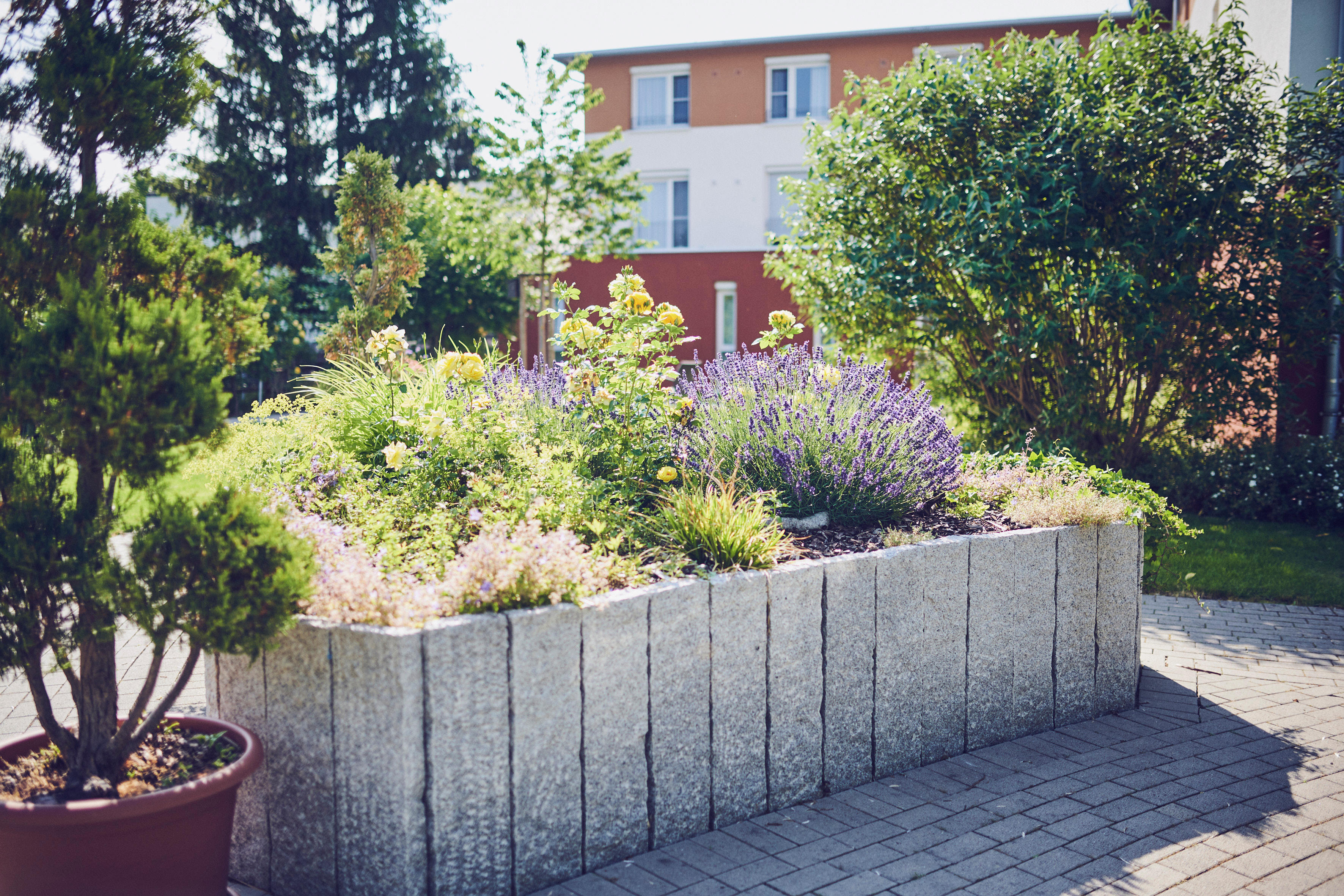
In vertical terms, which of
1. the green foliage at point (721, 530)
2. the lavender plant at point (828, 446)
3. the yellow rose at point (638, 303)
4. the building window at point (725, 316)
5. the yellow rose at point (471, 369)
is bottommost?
the green foliage at point (721, 530)

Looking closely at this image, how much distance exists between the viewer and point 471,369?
470 cm

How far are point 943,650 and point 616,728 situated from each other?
1.64 meters

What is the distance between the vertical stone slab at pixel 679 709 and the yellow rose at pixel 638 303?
1925 millimetres

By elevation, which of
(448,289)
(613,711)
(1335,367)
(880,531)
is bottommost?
(613,711)

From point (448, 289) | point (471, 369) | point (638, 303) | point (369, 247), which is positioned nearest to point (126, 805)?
point (471, 369)

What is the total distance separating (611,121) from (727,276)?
17.3 ft

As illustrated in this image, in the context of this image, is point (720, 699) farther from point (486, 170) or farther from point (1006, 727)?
point (486, 170)

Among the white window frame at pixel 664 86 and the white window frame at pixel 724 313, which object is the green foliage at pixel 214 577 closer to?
the white window frame at pixel 724 313

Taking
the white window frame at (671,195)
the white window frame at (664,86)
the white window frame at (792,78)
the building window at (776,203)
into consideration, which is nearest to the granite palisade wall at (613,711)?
the building window at (776,203)

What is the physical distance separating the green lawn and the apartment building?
14080mm

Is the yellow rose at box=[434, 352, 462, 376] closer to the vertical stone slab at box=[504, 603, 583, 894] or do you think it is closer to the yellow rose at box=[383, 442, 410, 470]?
the yellow rose at box=[383, 442, 410, 470]

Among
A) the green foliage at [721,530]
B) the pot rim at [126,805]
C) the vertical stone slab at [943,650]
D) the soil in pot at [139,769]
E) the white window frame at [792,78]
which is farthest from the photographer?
the white window frame at [792,78]

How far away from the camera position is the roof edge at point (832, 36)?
71.2 ft

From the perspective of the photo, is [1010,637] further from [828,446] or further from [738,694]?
[738,694]
